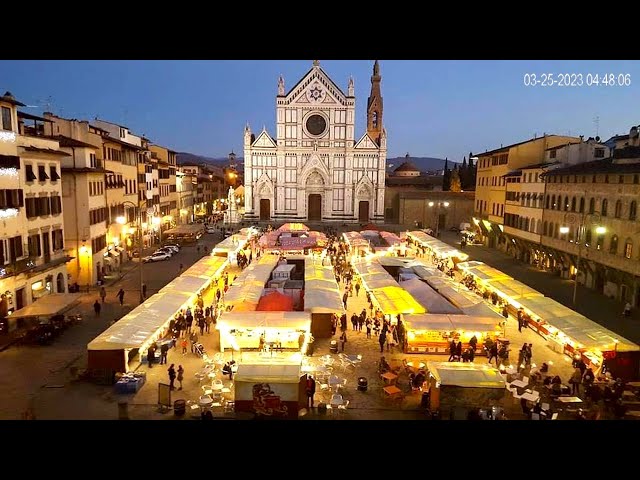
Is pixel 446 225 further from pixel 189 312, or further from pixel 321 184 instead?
pixel 189 312

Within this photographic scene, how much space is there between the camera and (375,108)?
8906 cm

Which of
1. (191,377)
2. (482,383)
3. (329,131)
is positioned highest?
(329,131)

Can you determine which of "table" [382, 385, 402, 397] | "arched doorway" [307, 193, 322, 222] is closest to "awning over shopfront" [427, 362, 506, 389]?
"table" [382, 385, 402, 397]

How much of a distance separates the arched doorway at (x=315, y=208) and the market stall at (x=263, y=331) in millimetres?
51325

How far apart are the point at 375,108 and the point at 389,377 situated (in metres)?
78.1

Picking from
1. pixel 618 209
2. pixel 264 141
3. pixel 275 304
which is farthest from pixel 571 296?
pixel 264 141

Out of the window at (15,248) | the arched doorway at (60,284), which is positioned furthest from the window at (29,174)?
the arched doorway at (60,284)

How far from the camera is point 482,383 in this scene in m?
14.0

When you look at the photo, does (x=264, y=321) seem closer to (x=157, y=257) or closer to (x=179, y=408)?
(x=179, y=408)

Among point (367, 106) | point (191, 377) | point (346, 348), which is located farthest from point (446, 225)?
point (191, 377)

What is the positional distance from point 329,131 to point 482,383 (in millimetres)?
56943

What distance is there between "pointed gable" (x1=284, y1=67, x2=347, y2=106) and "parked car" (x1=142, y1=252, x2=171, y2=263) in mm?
33205

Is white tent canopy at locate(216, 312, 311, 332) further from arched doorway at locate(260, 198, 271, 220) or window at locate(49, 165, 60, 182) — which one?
arched doorway at locate(260, 198, 271, 220)

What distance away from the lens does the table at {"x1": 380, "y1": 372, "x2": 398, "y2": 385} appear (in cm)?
1634
